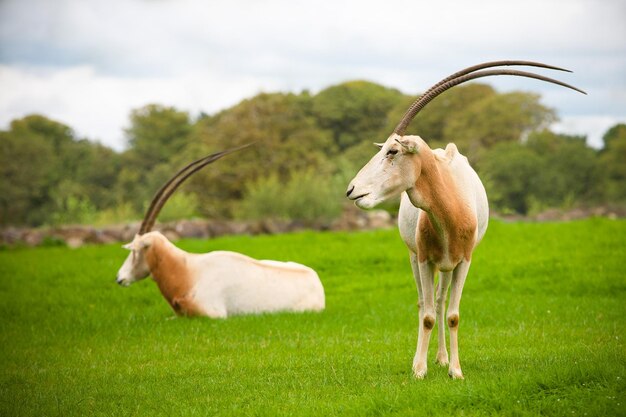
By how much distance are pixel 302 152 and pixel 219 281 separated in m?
39.5

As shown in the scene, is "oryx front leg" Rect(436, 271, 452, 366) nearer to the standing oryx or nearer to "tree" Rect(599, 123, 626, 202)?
the standing oryx

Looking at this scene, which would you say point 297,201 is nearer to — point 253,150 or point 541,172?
point 253,150

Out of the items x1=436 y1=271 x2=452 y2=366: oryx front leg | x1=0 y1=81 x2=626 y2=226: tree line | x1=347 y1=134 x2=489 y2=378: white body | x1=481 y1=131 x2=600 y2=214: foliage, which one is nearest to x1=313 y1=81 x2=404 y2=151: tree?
x1=0 y1=81 x2=626 y2=226: tree line

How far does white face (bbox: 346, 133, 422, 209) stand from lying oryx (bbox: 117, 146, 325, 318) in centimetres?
591

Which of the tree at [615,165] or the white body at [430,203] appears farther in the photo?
the tree at [615,165]

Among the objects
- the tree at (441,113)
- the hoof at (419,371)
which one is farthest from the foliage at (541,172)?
the hoof at (419,371)

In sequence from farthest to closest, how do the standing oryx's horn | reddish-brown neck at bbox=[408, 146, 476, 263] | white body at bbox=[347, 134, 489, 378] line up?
the standing oryx's horn < reddish-brown neck at bbox=[408, 146, 476, 263] < white body at bbox=[347, 134, 489, 378]

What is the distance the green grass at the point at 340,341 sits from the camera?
6.35 metres

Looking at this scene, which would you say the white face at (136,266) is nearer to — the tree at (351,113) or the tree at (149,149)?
the tree at (149,149)

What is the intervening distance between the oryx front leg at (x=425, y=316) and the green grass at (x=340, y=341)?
19 centimetres

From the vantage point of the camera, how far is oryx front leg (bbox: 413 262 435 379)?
7.13 metres

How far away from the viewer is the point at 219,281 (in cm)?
1210

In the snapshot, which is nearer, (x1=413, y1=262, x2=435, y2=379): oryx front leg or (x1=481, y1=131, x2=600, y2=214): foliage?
(x1=413, y1=262, x2=435, y2=379): oryx front leg

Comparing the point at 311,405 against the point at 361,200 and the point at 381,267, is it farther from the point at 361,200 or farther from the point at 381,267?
the point at 381,267
